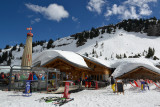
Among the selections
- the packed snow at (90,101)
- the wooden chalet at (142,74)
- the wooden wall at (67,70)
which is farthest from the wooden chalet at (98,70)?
the packed snow at (90,101)

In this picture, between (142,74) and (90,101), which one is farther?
(142,74)

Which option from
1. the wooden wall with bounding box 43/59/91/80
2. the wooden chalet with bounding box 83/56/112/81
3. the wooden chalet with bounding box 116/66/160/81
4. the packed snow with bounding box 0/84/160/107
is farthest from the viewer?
the wooden chalet with bounding box 83/56/112/81

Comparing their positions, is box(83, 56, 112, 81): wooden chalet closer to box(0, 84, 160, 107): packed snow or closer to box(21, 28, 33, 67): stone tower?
box(21, 28, 33, 67): stone tower

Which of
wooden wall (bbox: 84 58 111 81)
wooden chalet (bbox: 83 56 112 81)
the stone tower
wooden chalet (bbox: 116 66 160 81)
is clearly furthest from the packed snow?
wooden wall (bbox: 84 58 111 81)

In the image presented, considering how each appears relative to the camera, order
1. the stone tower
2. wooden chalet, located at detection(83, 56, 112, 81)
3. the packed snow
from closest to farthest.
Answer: the packed snow, the stone tower, wooden chalet, located at detection(83, 56, 112, 81)

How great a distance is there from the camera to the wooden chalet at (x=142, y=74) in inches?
875

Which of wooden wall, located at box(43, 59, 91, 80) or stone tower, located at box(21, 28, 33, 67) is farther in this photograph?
wooden wall, located at box(43, 59, 91, 80)

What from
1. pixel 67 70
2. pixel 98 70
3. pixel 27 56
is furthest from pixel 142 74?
pixel 27 56

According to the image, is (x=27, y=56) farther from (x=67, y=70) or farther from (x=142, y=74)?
(x=142, y=74)

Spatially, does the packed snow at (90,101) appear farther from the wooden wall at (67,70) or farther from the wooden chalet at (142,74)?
the wooden chalet at (142,74)

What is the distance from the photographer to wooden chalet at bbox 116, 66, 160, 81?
22223 mm

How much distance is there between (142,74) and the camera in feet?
75.4

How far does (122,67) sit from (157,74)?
6109 millimetres

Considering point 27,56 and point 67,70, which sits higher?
point 27,56
